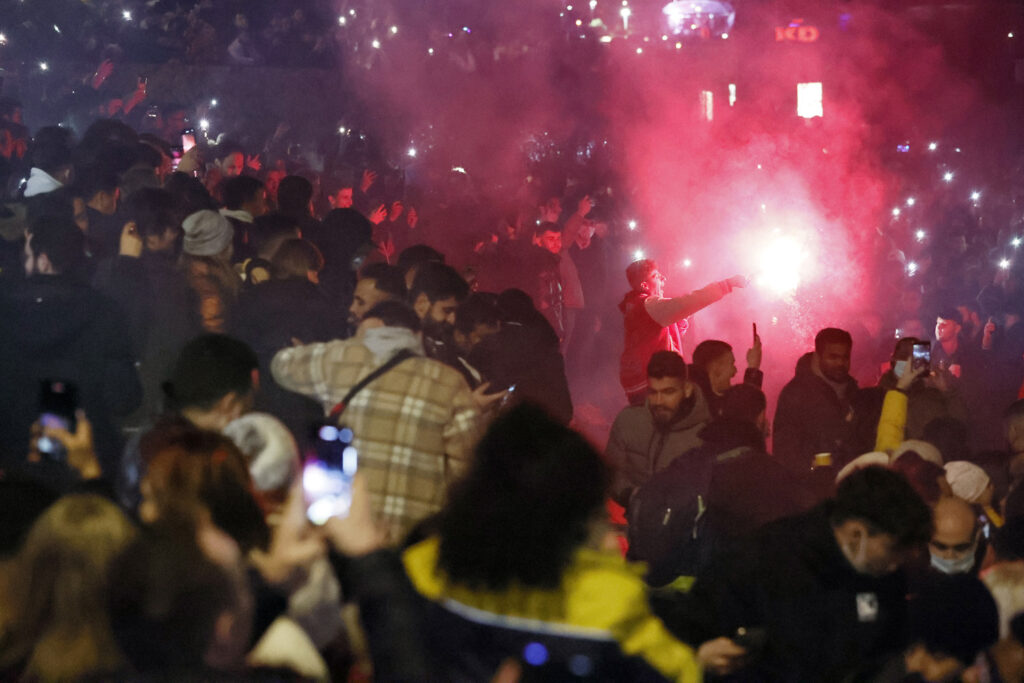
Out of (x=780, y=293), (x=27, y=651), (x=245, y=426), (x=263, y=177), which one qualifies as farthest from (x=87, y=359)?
(x=780, y=293)

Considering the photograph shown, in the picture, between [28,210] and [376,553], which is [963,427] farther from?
[28,210]

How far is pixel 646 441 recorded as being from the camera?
5.19 metres

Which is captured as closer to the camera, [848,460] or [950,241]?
[848,460]

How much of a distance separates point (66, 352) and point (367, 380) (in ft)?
4.49

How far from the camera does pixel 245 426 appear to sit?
3203mm

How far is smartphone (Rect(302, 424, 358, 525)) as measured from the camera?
9.21 ft

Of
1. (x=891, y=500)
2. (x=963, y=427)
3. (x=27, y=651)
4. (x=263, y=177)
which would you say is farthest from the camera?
(x=263, y=177)

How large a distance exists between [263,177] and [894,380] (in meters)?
7.62

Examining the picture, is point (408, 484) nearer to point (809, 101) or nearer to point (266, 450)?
point (266, 450)

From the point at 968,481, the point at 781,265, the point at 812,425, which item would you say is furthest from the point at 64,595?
the point at 781,265

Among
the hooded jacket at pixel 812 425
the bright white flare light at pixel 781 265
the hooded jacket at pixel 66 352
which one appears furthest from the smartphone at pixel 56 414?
the bright white flare light at pixel 781 265

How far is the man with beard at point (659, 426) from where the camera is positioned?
507 cm

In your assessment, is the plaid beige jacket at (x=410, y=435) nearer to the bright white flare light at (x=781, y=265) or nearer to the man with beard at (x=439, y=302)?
the man with beard at (x=439, y=302)

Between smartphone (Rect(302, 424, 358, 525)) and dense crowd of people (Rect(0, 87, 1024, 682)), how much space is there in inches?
0.4
